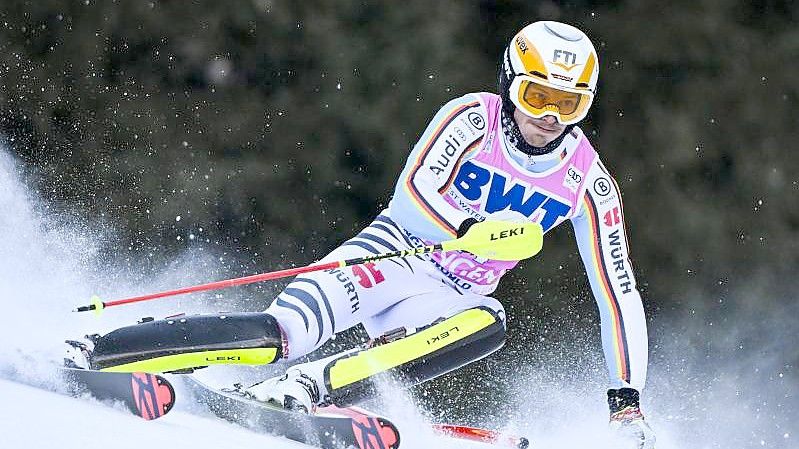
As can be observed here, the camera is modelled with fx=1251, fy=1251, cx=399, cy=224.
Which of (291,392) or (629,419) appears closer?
(291,392)

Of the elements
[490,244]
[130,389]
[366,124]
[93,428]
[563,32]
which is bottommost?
[93,428]

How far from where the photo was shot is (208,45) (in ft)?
23.2

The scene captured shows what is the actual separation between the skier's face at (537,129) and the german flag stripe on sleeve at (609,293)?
26 cm

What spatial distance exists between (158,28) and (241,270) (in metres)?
1.47

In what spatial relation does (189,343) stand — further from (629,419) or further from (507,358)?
(507,358)

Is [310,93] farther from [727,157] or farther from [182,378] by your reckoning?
[182,378]

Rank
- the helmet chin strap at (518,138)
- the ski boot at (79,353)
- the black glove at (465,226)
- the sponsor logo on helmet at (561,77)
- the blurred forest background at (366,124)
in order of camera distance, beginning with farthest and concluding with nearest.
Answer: the blurred forest background at (366,124)
the helmet chin strap at (518,138)
the sponsor logo on helmet at (561,77)
the black glove at (465,226)
the ski boot at (79,353)

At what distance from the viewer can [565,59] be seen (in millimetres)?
3980

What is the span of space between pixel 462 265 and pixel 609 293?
1.71 feet

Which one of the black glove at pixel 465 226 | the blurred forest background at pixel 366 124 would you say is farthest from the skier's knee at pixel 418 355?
the blurred forest background at pixel 366 124

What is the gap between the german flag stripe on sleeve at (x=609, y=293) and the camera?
4.23 meters

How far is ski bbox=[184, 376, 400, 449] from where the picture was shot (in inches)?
143

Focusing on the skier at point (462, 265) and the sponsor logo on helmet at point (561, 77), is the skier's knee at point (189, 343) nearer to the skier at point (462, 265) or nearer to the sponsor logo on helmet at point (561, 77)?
Answer: the skier at point (462, 265)

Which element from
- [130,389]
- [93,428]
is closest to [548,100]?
[130,389]
